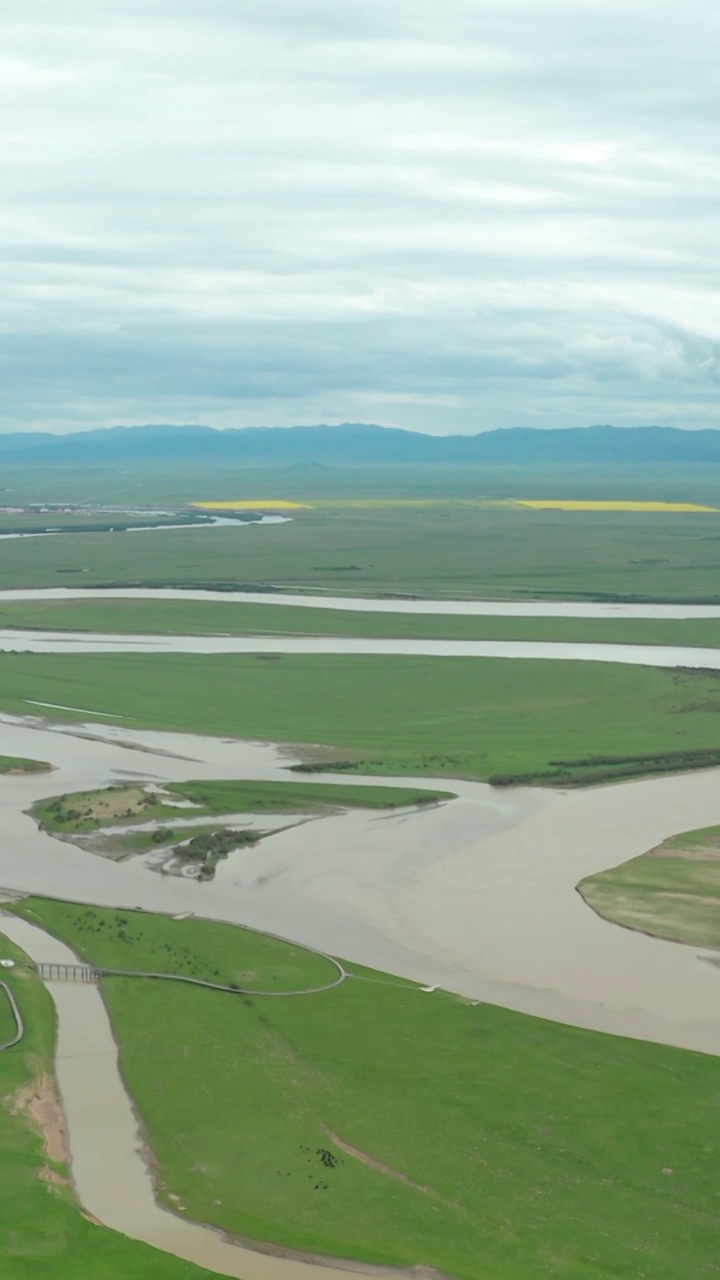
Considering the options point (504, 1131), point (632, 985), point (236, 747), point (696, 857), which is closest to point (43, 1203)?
point (504, 1131)

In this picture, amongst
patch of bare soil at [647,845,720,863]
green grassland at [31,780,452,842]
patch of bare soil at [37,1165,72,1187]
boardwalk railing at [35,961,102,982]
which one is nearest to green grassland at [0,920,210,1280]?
patch of bare soil at [37,1165,72,1187]

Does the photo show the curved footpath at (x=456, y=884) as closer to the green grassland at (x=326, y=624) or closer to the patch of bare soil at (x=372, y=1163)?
the patch of bare soil at (x=372, y=1163)

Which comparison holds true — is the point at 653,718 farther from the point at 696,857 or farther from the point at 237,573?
the point at 237,573

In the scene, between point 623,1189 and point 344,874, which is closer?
point 623,1189

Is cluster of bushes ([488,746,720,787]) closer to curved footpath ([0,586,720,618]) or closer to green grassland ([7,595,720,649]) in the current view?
green grassland ([7,595,720,649])

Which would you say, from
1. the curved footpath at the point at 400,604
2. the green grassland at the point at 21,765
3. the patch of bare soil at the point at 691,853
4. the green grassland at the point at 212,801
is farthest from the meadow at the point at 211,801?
the curved footpath at the point at 400,604

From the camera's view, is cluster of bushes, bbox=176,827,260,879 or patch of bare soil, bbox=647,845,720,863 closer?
cluster of bushes, bbox=176,827,260,879
